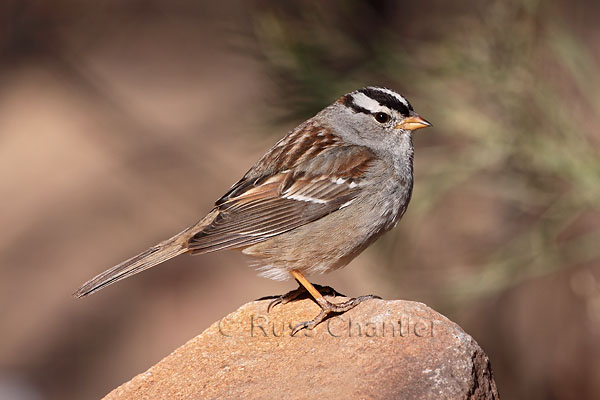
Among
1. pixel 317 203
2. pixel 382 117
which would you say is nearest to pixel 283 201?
pixel 317 203

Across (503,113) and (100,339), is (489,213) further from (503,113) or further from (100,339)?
(100,339)

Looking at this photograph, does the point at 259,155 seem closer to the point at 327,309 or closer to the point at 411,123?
the point at 411,123

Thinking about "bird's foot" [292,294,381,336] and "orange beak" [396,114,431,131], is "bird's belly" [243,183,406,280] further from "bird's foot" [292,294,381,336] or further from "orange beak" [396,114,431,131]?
"orange beak" [396,114,431,131]

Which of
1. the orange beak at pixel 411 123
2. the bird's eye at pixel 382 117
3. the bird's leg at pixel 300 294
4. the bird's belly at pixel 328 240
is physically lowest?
the bird's leg at pixel 300 294

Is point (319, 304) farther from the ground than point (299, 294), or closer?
closer

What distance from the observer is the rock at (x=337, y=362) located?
3658 mm

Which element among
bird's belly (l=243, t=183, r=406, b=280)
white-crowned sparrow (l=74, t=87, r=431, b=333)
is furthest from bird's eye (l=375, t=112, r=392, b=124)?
bird's belly (l=243, t=183, r=406, b=280)

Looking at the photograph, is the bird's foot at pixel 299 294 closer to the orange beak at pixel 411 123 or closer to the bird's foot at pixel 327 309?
the bird's foot at pixel 327 309

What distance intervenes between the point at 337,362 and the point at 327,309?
0.61 meters

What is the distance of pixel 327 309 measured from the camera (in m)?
4.48

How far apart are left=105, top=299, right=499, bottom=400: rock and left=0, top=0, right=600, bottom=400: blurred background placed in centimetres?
254

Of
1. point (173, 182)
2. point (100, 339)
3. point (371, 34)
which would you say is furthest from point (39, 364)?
point (371, 34)

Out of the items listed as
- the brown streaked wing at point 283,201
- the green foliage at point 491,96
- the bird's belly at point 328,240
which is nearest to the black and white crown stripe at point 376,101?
the brown streaked wing at point 283,201

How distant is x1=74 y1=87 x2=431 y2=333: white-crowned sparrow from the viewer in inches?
186
